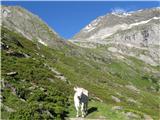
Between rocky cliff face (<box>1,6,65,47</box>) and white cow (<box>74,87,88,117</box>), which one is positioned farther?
rocky cliff face (<box>1,6,65,47</box>)

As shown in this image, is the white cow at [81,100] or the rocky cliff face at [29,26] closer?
the white cow at [81,100]

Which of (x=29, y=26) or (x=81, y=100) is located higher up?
(x=29, y=26)

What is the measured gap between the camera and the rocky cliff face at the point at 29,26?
547 ft

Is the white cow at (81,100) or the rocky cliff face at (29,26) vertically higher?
the rocky cliff face at (29,26)

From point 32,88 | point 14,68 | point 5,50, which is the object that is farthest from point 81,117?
point 5,50

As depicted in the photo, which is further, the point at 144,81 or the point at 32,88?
the point at 144,81

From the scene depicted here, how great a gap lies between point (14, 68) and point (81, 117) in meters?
18.4

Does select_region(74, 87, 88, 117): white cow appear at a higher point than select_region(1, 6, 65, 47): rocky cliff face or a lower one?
lower

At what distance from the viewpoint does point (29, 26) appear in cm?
17838

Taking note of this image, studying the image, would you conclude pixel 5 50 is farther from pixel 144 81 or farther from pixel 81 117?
pixel 144 81

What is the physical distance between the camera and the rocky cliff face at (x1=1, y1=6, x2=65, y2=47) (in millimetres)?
Answer: 166875

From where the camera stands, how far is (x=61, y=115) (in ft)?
117

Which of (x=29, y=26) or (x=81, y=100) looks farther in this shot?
(x=29, y=26)

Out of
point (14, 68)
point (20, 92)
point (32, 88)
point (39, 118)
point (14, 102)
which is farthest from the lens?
point (14, 68)
